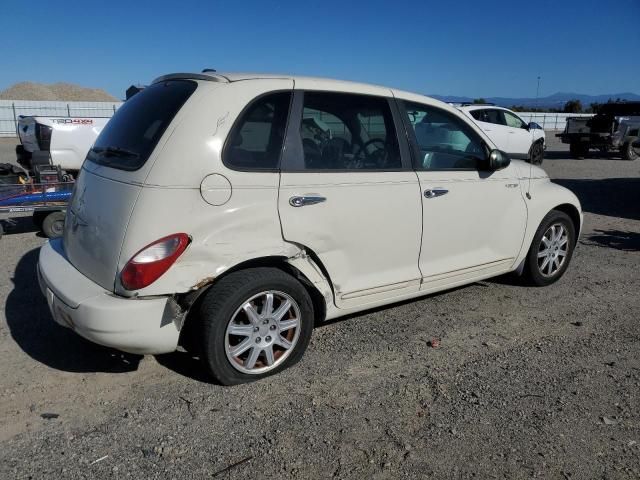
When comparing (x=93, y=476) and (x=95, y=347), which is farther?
(x=95, y=347)

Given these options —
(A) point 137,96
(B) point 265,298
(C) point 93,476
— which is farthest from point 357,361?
(A) point 137,96

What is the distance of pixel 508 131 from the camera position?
15836 mm

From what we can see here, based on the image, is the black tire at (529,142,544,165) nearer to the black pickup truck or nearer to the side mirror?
the black pickup truck

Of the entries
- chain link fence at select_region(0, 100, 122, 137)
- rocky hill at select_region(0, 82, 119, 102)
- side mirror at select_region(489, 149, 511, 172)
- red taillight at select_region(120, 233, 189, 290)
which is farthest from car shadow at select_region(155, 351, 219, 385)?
rocky hill at select_region(0, 82, 119, 102)

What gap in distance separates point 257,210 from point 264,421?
1.19m

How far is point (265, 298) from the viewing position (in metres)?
3.27

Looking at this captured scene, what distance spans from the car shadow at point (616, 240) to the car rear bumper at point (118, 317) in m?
5.84

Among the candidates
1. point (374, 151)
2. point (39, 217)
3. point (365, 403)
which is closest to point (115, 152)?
point (374, 151)

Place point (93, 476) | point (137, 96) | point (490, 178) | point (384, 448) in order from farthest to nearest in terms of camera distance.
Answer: point (490, 178), point (137, 96), point (384, 448), point (93, 476)

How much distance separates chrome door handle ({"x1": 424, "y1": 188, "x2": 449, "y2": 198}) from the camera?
393 cm

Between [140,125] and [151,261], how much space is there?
1.00m

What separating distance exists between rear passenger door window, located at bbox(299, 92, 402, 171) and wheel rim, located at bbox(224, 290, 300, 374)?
2.88 ft

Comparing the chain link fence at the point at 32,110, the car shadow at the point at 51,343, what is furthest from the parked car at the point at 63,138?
the chain link fence at the point at 32,110

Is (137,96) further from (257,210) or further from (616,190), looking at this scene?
(616,190)
